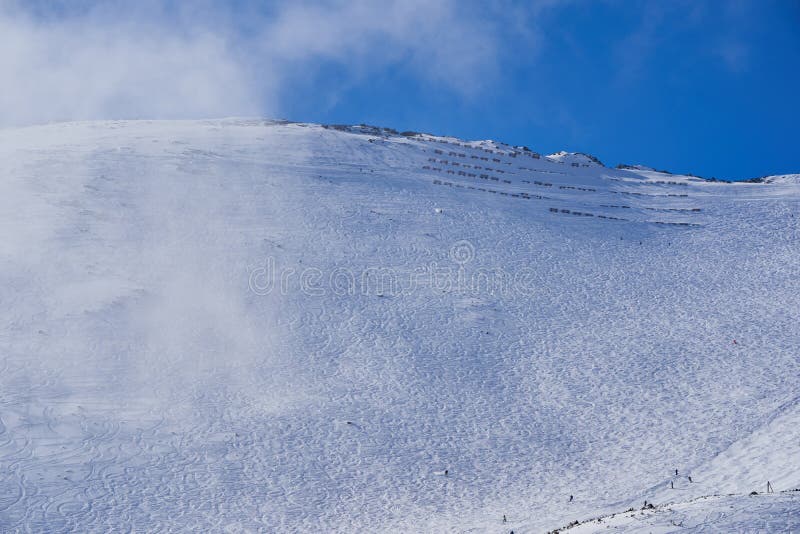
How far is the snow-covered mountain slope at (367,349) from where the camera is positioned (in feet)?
74.7

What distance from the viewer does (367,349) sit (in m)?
31.0

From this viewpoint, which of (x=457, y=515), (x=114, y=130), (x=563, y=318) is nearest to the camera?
(x=457, y=515)

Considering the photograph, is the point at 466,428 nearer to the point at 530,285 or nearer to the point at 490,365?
the point at 490,365

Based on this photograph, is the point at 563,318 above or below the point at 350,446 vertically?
above

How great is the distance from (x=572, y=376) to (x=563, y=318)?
5.28 m

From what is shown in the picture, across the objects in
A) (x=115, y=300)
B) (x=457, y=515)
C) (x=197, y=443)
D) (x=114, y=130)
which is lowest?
(x=457, y=515)

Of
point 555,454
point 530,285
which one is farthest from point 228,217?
point 555,454

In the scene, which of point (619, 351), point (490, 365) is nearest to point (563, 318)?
point (619, 351)

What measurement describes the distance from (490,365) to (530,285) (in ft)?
28.1

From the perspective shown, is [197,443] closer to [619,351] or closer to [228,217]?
[619,351]

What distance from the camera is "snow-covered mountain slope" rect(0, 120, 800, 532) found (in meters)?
22.8

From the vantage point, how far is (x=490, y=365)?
3069cm

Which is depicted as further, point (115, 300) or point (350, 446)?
point (115, 300)

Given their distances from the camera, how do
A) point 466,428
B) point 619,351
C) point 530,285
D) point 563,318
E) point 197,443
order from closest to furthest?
1. point 197,443
2. point 466,428
3. point 619,351
4. point 563,318
5. point 530,285
